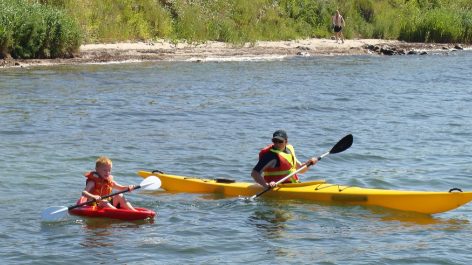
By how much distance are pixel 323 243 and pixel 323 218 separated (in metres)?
0.76

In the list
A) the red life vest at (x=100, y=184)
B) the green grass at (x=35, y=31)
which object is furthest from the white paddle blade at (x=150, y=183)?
the green grass at (x=35, y=31)

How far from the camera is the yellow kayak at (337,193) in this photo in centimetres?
626

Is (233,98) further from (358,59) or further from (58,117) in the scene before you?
(358,59)

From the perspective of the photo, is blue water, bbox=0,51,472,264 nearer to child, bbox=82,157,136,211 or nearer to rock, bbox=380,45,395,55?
child, bbox=82,157,136,211

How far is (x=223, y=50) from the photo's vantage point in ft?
67.5

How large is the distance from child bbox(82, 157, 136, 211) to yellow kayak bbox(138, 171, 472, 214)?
1157mm

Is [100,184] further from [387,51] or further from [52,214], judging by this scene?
[387,51]

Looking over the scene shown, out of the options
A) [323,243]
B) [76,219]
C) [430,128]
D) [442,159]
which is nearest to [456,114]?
[430,128]

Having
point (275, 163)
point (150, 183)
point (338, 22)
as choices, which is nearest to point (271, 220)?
point (275, 163)

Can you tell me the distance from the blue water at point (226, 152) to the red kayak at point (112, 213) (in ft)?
0.25

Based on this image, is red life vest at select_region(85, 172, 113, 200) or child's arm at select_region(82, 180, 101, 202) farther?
red life vest at select_region(85, 172, 113, 200)

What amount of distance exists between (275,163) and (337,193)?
77 cm

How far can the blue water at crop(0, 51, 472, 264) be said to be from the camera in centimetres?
547

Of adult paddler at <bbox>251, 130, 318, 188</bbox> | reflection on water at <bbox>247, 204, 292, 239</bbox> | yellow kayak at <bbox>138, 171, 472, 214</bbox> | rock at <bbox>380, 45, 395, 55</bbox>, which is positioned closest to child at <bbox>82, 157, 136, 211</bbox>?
yellow kayak at <bbox>138, 171, 472, 214</bbox>
